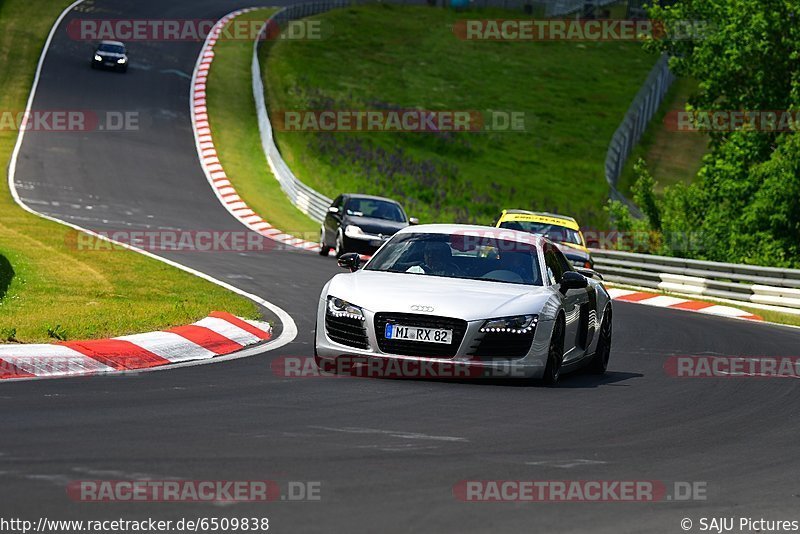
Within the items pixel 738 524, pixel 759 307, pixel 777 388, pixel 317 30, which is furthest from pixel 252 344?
pixel 317 30

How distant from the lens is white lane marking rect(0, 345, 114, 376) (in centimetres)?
1080

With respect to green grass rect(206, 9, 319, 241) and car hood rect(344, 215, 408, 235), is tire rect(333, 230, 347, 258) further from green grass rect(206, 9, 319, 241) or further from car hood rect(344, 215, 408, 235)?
green grass rect(206, 9, 319, 241)

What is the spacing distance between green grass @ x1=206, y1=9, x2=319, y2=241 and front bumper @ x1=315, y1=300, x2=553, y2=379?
24616 mm

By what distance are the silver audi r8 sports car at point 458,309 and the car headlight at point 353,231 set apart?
15875mm

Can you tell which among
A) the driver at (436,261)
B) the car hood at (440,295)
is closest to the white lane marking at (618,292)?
the driver at (436,261)

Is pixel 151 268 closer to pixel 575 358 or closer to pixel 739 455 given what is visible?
pixel 575 358

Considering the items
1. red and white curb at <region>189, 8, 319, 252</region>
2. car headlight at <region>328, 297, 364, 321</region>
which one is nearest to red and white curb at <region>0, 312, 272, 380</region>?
car headlight at <region>328, 297, 364, 321</region>

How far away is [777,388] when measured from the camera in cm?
1300

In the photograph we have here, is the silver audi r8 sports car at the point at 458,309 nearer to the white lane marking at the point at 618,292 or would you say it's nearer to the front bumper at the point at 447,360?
the front bumper at the point at 447,360

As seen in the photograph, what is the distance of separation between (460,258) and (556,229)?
14.3m

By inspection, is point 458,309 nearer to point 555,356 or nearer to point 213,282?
point 555,356

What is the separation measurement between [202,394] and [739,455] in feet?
12.2

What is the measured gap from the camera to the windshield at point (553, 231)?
26206mm

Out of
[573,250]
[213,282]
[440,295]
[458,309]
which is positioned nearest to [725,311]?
[573,250]
